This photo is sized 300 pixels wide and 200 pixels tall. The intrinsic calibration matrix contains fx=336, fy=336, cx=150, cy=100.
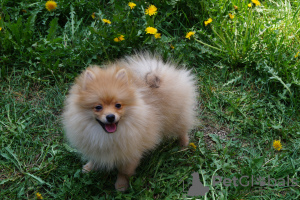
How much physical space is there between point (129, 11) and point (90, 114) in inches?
71.0

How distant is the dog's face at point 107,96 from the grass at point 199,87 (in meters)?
0.83

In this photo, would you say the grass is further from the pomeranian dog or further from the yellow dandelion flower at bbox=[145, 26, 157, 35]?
the pomeranian dog

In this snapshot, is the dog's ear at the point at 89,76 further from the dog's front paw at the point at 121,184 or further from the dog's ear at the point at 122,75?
the dog's front paw at the point at 121,184

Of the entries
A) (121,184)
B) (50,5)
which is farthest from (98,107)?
(50,5)

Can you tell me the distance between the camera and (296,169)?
3068 millimetres

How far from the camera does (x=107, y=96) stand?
2.43m

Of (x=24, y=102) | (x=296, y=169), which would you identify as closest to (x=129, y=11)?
(x=24, y=102)

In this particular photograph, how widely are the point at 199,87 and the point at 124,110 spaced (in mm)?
1616

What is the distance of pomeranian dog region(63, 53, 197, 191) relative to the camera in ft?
8.12

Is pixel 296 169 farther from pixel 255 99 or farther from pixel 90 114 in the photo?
pixel 90 114

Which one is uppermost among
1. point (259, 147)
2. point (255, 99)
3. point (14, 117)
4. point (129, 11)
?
point (129, 11)

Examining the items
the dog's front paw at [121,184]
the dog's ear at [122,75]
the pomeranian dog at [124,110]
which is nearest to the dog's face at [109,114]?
the pomeranian dog at [124,110]

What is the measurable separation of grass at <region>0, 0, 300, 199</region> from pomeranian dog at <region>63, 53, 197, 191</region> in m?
0.38

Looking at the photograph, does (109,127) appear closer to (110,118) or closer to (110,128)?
(110,128)
